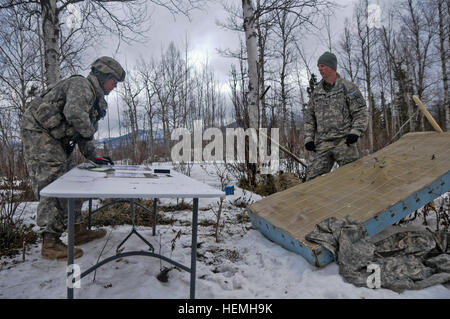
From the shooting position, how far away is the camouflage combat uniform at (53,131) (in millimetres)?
2162

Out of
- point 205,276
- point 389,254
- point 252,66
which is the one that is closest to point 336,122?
point 389,254

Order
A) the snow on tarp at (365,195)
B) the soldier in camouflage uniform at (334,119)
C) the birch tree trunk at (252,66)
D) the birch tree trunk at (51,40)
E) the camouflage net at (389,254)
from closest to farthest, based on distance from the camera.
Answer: the camouflage net at (389,254) < the snow on tarp at (365,195) < the soldier in camouflage uniform at (334,119) < the birch tree trunk at (51,40) < the birch tree trunk at (252,66)

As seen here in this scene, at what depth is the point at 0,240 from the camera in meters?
2.39

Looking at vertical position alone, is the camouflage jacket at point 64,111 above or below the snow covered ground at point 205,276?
above

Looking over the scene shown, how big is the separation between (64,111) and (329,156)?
2931mm

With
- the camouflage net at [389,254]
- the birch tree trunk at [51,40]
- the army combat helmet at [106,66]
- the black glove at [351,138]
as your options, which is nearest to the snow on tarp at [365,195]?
the camouflage net at [389,254]

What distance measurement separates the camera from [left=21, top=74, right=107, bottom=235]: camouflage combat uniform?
216 cm

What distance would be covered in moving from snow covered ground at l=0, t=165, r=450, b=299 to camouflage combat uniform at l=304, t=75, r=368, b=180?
106cm

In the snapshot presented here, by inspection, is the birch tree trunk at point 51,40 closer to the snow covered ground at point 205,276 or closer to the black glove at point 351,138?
the snow covered ground at point 205,276

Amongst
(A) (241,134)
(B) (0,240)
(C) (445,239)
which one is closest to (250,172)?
(A) (241,134)

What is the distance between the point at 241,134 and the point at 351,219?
359cm

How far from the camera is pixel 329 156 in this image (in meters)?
3.21

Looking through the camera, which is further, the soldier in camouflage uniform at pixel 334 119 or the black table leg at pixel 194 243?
the soldier in camouflage uniform at pixel 334 119
